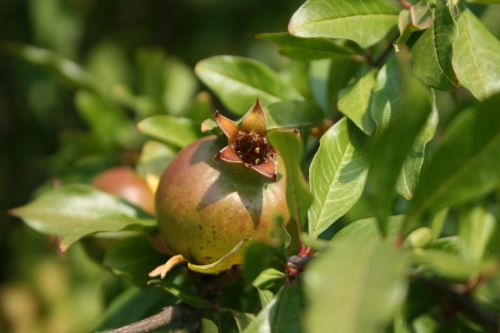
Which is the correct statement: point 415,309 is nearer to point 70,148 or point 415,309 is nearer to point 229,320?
point 229,320

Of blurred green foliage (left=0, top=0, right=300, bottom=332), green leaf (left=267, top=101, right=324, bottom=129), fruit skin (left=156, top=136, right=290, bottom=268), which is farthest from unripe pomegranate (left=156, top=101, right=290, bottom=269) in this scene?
blurred green foliage (left=0, top=0, right=300, bottom=332)

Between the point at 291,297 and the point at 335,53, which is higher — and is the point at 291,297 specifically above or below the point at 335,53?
below

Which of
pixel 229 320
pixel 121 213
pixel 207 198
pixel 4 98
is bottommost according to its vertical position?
pixel 4 98

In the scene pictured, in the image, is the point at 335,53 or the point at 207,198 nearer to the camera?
the point at 207,198

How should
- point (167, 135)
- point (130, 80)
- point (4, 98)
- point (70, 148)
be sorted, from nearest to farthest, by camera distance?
1. point (167, 135)
2. point (70, 148)
3. point (130, 80)
4. point (4, 98)

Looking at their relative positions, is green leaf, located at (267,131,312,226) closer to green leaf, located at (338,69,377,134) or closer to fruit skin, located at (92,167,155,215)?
green leaf, located at (338,69,377,134)

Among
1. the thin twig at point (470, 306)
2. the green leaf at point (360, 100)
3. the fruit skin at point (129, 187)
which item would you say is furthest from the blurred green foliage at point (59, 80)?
the thin twig at point (470, 306)

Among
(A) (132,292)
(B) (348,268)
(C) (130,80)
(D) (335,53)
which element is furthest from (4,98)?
(B) (348,268)
